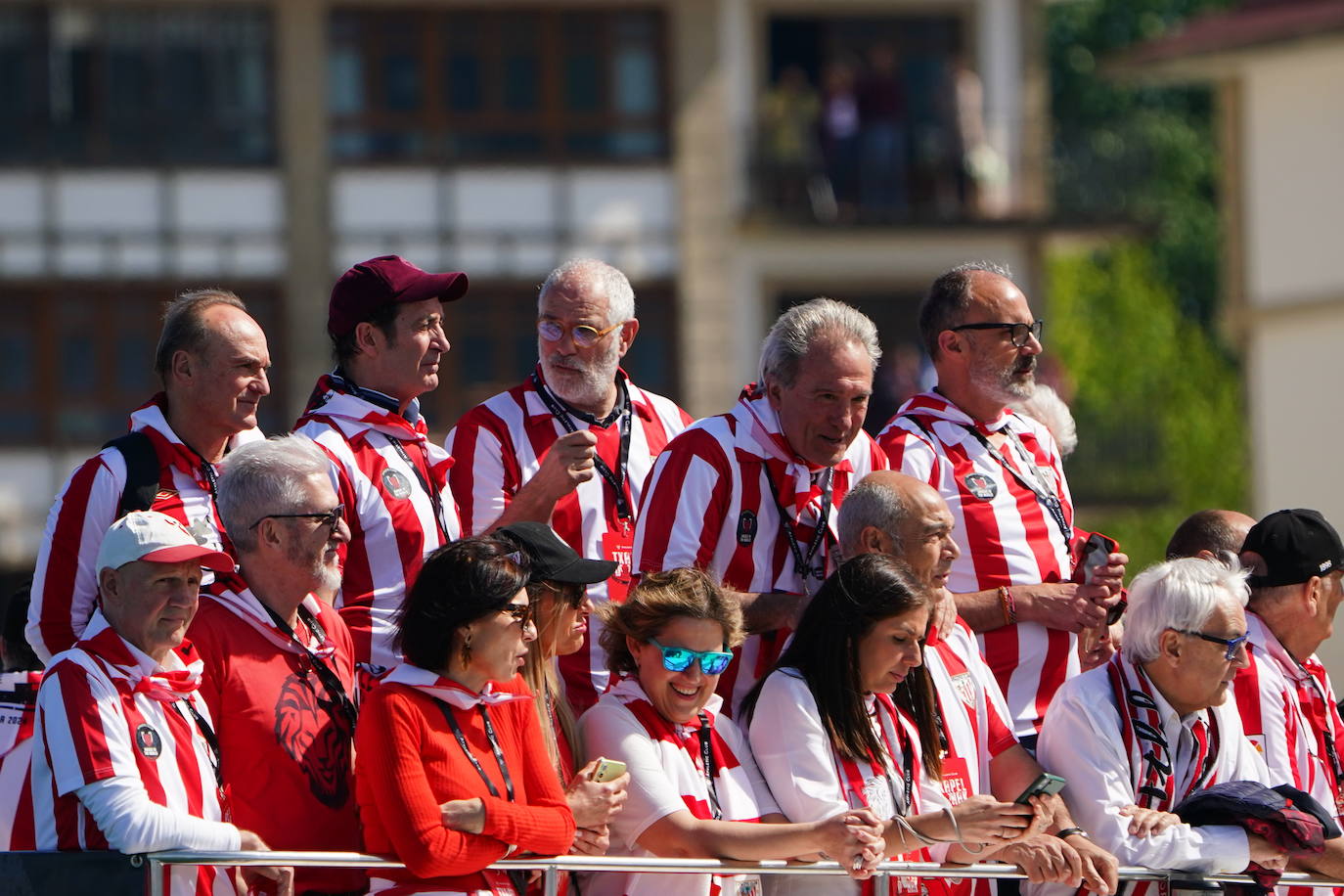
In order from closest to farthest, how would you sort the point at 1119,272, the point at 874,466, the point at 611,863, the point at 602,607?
the point at 611,863
the point at 602,607
the point at 874,466
the point at 1119,272

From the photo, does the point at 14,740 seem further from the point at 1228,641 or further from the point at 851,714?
the point at 1228,641

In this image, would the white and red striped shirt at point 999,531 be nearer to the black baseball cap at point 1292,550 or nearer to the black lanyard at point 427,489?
the black baseball cap at point 1292,550

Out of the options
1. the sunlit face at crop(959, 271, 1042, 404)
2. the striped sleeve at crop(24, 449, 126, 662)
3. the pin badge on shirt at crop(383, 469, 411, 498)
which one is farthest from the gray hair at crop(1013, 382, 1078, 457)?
the striped sleeve at crop(24, 449, 126, 662)

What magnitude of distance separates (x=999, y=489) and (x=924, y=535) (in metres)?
0.77

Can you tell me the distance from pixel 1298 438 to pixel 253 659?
21.1 meters

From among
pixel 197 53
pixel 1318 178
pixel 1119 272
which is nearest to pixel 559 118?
pixel 197 53

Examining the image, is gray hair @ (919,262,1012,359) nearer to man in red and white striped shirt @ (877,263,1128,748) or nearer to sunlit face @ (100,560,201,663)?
man in red and white striped shirt @ (877,263,1128,748)

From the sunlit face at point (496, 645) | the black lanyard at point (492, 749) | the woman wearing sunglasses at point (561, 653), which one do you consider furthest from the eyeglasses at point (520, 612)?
the black lanyard at point (492, 749)

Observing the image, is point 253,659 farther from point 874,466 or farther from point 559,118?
point 559,118

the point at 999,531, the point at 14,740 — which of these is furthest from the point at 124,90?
the point at 999,531

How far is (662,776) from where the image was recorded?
19.2 feet

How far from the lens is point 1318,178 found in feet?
82.2

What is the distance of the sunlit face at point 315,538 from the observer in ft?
18.7

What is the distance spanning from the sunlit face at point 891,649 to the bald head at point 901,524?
249 mm
